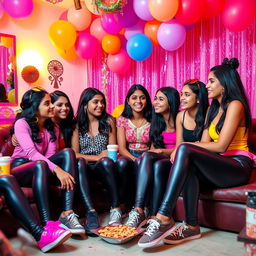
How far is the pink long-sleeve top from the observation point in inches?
84.3

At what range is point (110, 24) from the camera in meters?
3.83

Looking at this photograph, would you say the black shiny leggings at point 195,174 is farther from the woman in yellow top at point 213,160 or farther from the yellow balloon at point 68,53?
the yellow balloon at point 68,53

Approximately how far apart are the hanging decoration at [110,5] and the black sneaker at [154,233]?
2458 millimetres

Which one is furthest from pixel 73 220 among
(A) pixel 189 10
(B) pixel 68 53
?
(B) pixel 68 53

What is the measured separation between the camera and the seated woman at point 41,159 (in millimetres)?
1916

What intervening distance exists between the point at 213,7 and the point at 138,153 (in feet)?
5.80

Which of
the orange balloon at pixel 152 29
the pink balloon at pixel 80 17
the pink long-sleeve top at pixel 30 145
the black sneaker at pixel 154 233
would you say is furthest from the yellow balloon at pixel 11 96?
the black sneaker at pixel 154 233

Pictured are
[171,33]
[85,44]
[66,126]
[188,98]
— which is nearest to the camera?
[188,98]

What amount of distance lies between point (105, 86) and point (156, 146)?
252cm

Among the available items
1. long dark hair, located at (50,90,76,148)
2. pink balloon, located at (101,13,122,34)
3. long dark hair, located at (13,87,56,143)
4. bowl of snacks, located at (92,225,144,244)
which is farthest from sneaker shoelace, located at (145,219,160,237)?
pink balloon, located at (101,13,122,34)

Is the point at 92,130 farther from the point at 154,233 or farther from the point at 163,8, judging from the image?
the point at 163,8

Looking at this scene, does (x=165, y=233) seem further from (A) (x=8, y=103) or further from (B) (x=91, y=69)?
(B) (x=91, y=69)

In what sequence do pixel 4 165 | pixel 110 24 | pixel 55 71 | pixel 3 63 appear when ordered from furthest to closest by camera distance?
pixel 55 71 < pixel 3 63 < pixel 110 24 < pixel 4 165

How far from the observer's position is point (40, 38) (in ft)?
15.6
